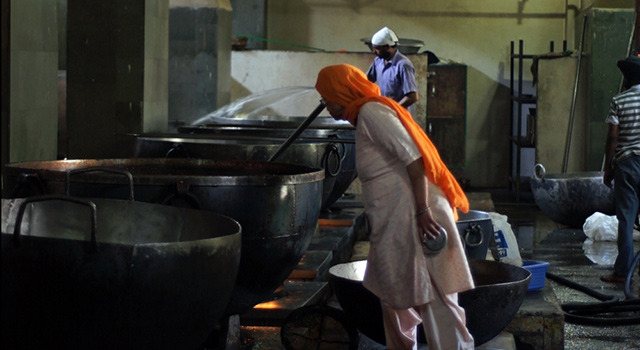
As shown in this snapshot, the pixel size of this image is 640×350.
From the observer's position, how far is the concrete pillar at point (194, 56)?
1034 cm

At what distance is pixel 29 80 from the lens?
5.38 meters

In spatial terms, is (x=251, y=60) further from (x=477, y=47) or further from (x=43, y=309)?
(x=43, y=309)

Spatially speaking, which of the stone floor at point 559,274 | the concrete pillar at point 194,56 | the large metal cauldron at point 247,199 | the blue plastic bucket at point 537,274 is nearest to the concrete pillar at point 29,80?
the large metal cauldron at point 247,199

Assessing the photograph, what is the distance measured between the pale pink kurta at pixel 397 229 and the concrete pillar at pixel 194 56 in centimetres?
658

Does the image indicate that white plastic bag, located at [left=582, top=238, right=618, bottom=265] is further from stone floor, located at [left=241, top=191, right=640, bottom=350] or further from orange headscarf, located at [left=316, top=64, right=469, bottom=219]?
orange headscarf, located at [left=316, top=64, right=469, bottom=219]

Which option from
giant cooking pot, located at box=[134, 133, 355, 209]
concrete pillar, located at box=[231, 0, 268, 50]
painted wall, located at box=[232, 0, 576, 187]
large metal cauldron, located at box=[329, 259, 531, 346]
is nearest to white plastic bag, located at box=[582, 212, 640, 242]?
giant cooking pot, located at box=[134, 133, 355, 209]

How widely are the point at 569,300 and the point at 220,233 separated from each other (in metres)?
4.05

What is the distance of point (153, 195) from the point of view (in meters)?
3.62

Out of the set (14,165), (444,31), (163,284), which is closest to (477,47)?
(444,31)

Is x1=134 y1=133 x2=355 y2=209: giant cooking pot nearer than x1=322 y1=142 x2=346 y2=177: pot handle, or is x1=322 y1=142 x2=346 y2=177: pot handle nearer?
x1=134 y1=133 x2=355 y2=209: giant cooking pot

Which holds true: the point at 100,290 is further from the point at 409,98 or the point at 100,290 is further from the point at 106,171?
the point at 409,98

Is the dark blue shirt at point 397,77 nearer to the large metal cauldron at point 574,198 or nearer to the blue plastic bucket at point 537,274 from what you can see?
the large metal cauldron at point 574,198

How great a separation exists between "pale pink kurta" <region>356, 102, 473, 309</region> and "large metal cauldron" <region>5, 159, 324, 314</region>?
0.30m

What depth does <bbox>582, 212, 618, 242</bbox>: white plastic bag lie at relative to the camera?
30.3 feet
